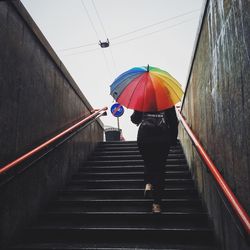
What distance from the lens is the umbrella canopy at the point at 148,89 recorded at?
3.37 meters

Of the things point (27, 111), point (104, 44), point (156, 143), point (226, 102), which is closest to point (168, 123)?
point (156, 143)

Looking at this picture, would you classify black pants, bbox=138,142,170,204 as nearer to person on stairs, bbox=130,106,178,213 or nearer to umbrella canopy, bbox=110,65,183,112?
person on stairs, bbox=130,106,178,213

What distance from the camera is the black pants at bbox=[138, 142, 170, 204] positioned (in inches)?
138

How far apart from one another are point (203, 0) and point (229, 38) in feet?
4.25

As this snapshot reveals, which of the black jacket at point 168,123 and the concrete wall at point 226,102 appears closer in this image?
the concrete wall at point 226,102

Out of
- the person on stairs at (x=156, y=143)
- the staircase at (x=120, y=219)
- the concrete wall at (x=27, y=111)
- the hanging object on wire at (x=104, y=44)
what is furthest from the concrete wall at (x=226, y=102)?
the hanging object on wire at (x=104, y=44)

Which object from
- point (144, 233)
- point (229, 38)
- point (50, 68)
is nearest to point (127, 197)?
point (144, 233)

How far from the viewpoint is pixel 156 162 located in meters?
3.54

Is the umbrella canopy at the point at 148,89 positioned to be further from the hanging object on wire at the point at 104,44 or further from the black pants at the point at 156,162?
the hanging object on wire at the point at 104,44

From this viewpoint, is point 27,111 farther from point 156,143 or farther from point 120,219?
point 120,219

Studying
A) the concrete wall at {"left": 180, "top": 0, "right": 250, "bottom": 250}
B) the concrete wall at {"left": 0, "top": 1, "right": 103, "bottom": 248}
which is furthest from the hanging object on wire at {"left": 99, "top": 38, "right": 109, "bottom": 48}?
the concrete wall at {"left": 180, "top": 0, "right": 250, "bottom": 250}

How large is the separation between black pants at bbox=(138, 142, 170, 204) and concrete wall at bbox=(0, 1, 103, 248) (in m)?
1.40

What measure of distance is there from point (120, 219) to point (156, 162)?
858 mm

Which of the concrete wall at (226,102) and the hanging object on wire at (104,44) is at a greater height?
the hanging object on wire at (104,44)
